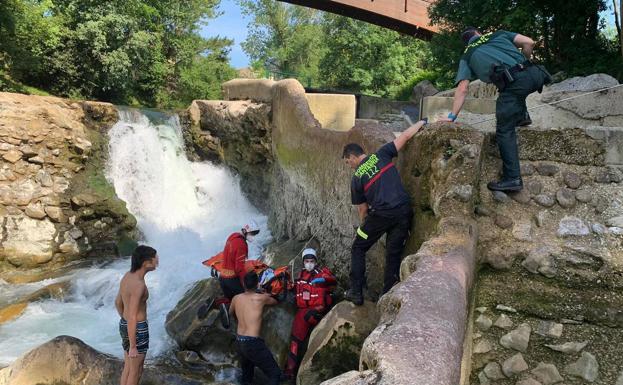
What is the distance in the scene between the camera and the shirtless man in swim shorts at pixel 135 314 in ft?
16.2

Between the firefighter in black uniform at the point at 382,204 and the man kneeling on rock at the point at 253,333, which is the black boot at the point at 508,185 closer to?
the firefighter in black uniform at the point at 382,204

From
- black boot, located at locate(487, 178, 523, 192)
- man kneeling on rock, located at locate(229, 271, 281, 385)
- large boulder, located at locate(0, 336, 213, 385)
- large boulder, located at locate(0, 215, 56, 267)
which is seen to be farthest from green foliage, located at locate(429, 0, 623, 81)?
large boulder, located at locate(0, 215, 56, 267)

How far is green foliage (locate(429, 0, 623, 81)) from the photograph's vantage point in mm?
10266

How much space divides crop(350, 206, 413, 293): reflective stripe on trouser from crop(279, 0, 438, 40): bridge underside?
50.8ft

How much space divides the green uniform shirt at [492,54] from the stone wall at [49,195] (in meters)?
9.15

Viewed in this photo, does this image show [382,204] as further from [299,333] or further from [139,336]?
[139,336]

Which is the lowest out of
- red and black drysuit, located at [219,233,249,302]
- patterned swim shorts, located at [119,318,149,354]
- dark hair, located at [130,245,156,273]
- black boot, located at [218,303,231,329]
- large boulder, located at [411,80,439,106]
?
black boot, located at [218,303,231,329]

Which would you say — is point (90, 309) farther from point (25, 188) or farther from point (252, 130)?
point (252, 130)

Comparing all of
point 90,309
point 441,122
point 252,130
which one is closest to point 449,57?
point 252,130

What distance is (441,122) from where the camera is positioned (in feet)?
14.7

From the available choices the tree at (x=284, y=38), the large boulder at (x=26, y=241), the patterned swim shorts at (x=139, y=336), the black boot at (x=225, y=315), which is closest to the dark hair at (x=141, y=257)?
the patterned swim shorts at (x=139, y=336)

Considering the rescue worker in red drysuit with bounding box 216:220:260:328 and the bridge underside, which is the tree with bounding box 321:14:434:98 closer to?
the bridge underside

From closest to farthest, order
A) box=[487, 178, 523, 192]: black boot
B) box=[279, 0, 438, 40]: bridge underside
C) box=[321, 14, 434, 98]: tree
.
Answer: box=[487, 178, 523, 192]: black boot
box=[279, 0, 438, 40]: bridge underside
box=[321, 14, 434, 98]: tree

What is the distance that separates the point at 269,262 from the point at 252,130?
482 centimetres
